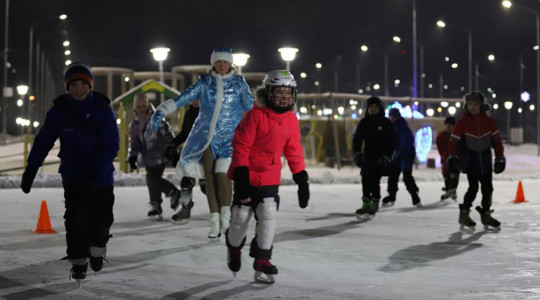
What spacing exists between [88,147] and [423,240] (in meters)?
4.46

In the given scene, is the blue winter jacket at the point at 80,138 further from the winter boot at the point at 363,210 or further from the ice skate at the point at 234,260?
the winter boot at the point at 363,210

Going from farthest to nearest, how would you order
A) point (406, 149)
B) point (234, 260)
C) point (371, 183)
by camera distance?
point (406, 149)
point (371, 183)
point (234, 260)

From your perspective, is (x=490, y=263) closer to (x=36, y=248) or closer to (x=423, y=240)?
(x=423, y=240)

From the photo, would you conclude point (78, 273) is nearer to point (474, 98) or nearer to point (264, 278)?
point (264, 278)

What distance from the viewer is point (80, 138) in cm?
690

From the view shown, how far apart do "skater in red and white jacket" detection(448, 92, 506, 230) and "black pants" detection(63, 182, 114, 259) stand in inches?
201

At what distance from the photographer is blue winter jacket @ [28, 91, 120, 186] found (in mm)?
6891

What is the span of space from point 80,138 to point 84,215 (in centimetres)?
Answer: 55

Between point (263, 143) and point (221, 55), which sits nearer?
point (263, 143)

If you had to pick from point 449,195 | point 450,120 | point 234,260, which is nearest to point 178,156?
point 234,260

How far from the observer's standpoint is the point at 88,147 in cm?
693

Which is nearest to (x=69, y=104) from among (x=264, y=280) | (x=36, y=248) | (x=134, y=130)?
(x=264, y=280)

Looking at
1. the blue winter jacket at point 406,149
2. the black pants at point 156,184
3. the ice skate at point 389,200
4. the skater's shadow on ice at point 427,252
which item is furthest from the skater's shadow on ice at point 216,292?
the blue winter jacket at point 406,149

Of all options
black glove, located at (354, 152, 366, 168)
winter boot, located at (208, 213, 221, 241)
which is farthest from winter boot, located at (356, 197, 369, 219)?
winter boot, located at (208, 213, 221, 241)
